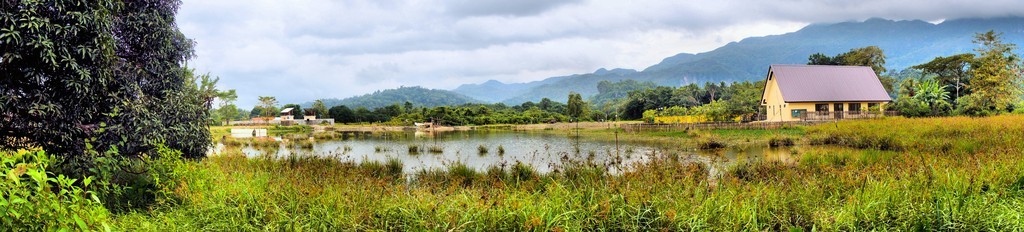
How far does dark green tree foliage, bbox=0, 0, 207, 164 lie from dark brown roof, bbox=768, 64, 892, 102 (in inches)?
1154

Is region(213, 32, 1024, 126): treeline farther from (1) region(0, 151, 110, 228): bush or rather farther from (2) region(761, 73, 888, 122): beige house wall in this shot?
(1) region(0, 151, 110, 228): bush

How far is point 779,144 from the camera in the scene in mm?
17109

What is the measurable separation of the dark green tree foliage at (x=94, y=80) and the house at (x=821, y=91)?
2891 centimetres

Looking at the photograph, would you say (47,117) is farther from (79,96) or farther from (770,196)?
(770,196)

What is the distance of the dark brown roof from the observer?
2914 centimetres

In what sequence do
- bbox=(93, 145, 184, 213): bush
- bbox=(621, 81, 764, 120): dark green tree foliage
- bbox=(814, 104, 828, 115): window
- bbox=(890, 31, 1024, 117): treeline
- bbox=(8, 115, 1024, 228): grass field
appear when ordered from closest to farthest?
1. bbox=(8, 115, 1024, 228): grass field
2. bbox=(93, 145, 184, 213): bush
3. bbox=(890, 31, 1024, 117): treeline
4. bbox=(814, 104, 828, 115): window
5. bbox=(621, 81, 764, 120): dark green tree foliage

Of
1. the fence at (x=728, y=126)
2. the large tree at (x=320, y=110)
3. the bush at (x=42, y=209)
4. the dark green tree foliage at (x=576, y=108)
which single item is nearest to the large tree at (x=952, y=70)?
the fence at (x=728, y=126)

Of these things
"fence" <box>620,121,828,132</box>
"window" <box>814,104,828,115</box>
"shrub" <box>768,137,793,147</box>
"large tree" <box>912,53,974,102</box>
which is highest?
"large tree" <box>912,53,974,102</box>

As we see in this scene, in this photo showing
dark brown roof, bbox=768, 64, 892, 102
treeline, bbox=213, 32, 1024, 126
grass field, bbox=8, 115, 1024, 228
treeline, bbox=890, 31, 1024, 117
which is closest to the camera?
grass field, bbox=8, 115, 1024, 228

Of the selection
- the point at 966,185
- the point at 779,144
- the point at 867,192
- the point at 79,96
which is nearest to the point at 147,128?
the point at 79,96

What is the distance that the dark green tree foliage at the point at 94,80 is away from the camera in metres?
5.00

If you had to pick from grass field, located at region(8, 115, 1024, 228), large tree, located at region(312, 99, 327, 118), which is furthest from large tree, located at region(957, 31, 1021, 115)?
large tree, located at region(312, 99, 327, 118)

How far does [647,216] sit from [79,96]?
19.0 ft

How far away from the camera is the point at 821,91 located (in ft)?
96.6
